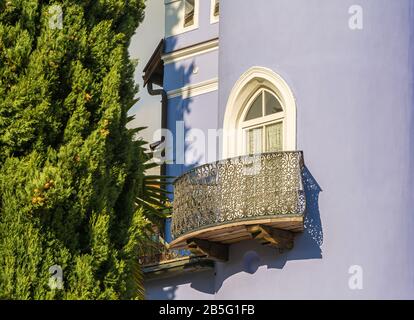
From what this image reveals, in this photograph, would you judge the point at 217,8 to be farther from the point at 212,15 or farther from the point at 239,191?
the point at 239,191

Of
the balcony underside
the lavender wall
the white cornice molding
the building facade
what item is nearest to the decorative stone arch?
the building facade

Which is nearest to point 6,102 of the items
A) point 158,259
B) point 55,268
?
point 55,268

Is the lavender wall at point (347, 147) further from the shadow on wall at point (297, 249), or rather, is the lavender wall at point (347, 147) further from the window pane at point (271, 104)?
the window pane at point (271, 104)

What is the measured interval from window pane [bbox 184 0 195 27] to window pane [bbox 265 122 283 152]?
16.0ft

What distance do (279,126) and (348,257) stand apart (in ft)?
8.25

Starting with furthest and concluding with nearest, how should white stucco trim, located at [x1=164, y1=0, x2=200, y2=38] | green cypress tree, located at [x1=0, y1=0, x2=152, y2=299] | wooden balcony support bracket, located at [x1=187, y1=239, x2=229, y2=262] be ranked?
white stucco trim, located at [x1=164, y1=0, x2=200, y2=38] < wooden balcony support bracket, located at [x1=187, y1=239, x2=229, y2=262] < green cypress tree, located at [x1=0, y1=0, x2=152, y2=299]

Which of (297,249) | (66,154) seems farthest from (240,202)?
(66,154)

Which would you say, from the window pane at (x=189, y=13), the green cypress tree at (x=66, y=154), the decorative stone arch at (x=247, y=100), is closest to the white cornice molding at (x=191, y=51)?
the window pane at (x=189, y=13)

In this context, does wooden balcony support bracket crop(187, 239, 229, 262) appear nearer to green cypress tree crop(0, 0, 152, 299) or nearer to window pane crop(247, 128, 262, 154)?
window pane crop(247, 128, 262, 154)

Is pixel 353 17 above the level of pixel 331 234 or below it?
above


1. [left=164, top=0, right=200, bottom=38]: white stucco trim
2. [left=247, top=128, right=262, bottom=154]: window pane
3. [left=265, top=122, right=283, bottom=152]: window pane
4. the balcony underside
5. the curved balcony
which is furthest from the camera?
[left=164, top=0, right=200, bottom=38]: white stucco trim

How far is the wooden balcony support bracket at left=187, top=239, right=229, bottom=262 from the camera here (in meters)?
24.4

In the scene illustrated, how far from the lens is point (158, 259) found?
1082 inches
